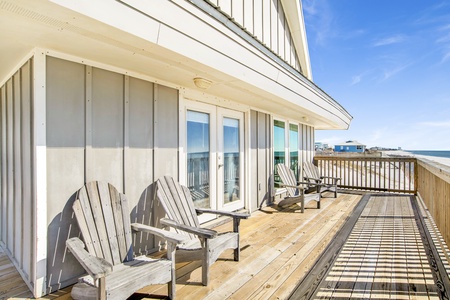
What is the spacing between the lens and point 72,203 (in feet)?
6.70

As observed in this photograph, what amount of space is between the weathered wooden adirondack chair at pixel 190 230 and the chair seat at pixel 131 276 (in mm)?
334

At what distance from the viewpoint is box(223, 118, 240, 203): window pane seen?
386 cm

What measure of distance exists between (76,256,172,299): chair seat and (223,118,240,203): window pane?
2.12 metres

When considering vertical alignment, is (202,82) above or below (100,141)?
above

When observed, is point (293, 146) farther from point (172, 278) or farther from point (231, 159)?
point (172, 278)

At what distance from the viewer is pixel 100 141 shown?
7.31 ft

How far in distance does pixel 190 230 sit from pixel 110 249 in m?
0.68

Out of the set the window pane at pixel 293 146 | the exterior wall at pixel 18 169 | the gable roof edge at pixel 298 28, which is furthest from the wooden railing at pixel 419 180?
the exterior wall at pixel 18 169

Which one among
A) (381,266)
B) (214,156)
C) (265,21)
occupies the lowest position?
(381,266)

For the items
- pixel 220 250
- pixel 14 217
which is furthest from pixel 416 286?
pixel 14 217

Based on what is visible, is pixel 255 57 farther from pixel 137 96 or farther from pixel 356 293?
pixel 356 293

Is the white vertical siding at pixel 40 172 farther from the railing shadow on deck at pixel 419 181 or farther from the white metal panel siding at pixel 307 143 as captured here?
the white metal panel siding at pixel 307 143

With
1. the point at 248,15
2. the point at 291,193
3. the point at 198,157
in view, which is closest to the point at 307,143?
the point at 291,193

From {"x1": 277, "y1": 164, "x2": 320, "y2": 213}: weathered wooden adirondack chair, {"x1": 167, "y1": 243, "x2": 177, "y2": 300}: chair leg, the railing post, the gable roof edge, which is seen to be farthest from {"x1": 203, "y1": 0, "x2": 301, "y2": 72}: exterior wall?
the railing post
